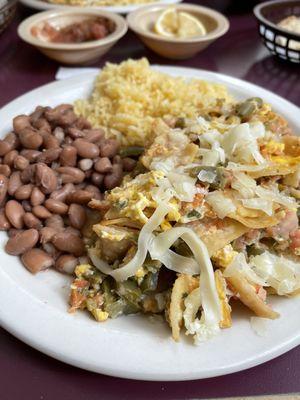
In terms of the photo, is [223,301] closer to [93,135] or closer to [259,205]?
[259,205]

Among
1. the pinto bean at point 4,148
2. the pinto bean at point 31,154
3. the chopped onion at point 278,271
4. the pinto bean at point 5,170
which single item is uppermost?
the pinto bean at point 4,148

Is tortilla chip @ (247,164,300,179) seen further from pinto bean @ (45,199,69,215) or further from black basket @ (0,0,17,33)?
black basket @ (0,0,17,33)

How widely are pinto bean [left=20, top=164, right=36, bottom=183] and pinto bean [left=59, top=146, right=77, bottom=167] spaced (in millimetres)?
102

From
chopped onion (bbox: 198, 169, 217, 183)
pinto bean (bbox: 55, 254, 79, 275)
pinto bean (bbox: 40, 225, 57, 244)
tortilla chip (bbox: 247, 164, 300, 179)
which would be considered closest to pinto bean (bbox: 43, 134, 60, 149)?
pinto bean (bbox: 40, 225, 57, 244)

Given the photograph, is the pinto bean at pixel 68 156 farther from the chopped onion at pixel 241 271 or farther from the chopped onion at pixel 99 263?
the chopped onion at pixel 241 271

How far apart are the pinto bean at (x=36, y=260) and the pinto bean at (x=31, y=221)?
0.10 metres

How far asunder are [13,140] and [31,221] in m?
0.37

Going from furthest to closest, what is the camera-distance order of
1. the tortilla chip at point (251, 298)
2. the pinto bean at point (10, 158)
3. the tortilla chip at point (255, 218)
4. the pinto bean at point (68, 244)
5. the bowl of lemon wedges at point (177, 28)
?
the bowl of lemon wedges at point (177, 28) → the pinto bean at point (10, 158) → the pinto bean at point (68, 244) → the tortilla chip at point (255, 218) → the tortilla chip at point (251, 298)

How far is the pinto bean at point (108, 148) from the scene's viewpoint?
62.9 inches

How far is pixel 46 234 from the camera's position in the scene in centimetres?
132

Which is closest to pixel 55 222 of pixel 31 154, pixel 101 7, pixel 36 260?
pixel 36 260

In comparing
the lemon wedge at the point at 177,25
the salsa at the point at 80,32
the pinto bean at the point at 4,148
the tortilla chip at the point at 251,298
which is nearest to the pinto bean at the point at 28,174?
the pinto bean at the point at 4,148

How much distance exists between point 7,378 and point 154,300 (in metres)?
0.39

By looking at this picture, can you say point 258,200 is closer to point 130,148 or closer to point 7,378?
point 130,148
